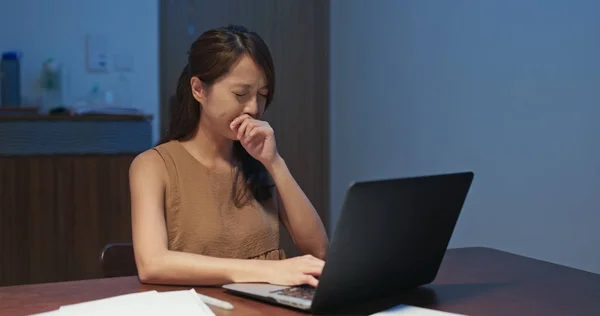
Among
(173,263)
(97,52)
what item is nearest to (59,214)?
(97,52)

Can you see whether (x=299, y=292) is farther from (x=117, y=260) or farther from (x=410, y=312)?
(x=117, y=260)

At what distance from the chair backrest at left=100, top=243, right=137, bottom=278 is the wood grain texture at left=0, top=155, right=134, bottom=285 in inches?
57.6

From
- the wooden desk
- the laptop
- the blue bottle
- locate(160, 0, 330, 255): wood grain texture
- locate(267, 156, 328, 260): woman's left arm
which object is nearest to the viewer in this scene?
the laptop

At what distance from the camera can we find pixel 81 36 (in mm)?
3742

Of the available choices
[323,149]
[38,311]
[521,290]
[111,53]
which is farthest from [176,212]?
[323,149]

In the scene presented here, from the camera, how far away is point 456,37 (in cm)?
333

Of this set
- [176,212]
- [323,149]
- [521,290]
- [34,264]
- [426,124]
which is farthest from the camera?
[323,149]

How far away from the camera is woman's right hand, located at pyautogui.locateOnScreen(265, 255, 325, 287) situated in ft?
4.22

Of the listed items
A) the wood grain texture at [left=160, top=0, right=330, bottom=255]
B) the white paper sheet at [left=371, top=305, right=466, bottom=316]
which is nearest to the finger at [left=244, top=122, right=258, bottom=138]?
the white paper sheet at [left=371, top=305, right=466, bottom=316]

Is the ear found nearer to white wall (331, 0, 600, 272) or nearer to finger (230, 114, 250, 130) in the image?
finger (230, 114, 250, 130)

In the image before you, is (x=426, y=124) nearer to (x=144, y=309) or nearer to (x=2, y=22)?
(x=2, y=22)

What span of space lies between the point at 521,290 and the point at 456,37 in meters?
2.12

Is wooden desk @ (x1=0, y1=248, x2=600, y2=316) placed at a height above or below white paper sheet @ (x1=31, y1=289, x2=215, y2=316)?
below

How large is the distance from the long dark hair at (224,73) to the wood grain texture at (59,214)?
5.11 feet
